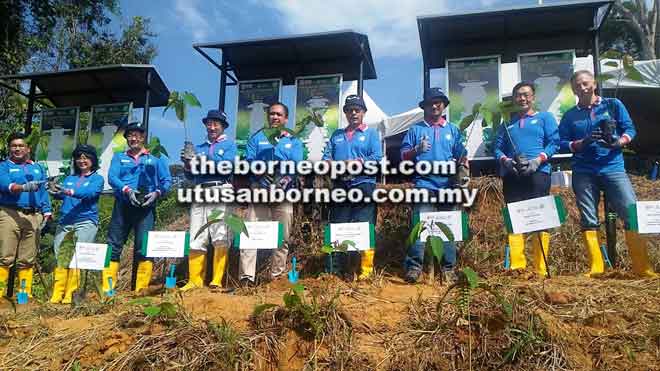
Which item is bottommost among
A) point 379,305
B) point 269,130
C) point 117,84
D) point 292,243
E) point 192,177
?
point 379,305

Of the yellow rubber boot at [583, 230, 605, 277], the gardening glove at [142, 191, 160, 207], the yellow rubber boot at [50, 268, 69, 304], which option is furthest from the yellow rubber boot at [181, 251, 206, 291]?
the yellow rubber boot at [583, 230, 605, 277]

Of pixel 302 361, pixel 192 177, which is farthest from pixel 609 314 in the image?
pixel 192 177

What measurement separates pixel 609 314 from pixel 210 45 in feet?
18.7

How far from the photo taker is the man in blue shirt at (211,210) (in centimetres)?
425

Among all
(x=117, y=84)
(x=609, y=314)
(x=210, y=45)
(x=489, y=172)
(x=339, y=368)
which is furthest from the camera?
(x=117, y=84)

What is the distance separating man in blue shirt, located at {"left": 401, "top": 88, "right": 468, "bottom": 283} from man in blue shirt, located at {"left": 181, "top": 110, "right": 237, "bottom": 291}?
5.37ft

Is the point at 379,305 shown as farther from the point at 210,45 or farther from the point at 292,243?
the point at 210,45

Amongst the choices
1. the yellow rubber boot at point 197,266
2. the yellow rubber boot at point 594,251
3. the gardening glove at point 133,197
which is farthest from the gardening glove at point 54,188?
the yellow rubber boot at point 594,251

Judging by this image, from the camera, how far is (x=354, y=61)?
681cm

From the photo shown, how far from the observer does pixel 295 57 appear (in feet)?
22.5

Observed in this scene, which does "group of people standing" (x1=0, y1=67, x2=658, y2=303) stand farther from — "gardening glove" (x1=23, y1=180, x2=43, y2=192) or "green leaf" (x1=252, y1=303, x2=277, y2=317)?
"green leaf" (x1=252, y1=303, x2=277, y2=317)

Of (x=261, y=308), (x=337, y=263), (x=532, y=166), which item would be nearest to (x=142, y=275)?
(x=337, y=263)

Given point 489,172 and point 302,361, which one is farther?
point 489,172

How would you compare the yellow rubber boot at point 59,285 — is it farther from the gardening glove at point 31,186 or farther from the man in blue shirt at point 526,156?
the man in blue shirt at point 526,156
